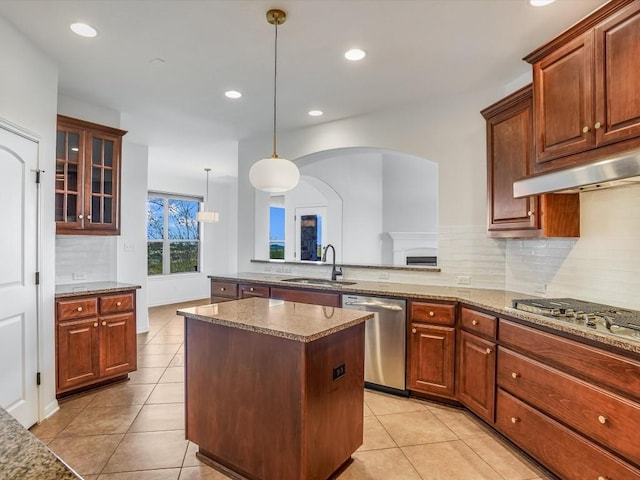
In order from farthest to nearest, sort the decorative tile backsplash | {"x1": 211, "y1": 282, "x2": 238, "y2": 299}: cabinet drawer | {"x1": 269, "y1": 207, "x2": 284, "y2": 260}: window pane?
{"x1": 269, "y1": 207, "x2": 284, "y2": 260}: window pane < {"x1": 211, "y1": 282, "x2": 238, "y2": 299}: cabinet drawer < the decorative tile backsplash

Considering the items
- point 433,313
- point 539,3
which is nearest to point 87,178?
point 433,313

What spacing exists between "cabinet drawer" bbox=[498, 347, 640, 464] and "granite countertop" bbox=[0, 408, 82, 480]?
2.11 metres

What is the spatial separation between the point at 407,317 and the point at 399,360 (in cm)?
38

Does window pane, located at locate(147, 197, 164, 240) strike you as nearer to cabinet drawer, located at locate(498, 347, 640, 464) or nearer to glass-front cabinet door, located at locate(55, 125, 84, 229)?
glass-front cabinet door, located at locate(55, 125, 84, 229)

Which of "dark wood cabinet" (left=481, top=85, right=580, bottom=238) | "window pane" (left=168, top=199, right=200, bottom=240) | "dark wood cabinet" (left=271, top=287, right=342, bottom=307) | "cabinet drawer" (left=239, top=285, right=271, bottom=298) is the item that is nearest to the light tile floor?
"dark wood cabinet" (left=271, top=287, right=342, bottom=307)

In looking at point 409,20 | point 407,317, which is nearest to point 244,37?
point 409,20

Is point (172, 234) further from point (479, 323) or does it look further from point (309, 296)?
point (479, 323)

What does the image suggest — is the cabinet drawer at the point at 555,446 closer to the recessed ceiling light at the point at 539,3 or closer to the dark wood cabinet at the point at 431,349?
the dark wood cabinet at the point at 431,349

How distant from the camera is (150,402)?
319 centimetres

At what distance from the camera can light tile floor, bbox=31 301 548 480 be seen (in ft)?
7.33

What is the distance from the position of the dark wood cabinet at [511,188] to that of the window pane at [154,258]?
664 cm

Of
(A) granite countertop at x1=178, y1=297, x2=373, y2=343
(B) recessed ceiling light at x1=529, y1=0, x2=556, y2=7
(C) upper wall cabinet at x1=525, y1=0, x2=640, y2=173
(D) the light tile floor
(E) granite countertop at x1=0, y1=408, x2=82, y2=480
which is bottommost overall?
(D) the light tile floor

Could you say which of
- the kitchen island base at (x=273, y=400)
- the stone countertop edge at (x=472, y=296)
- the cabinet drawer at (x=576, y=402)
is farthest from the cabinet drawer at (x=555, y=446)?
the kitchen island base at (x=273, y=400)

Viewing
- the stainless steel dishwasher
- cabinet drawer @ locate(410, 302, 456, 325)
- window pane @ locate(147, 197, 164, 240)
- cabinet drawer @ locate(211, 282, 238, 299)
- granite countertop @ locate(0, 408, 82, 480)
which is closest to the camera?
granite countertop @ locate(0, 408, 82, 480)
